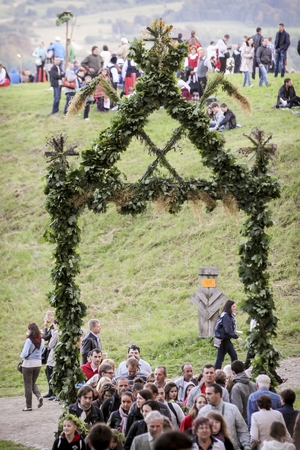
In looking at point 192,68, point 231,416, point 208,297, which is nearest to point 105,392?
point 231,416

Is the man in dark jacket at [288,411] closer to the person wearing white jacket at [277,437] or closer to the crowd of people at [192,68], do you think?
the person wearing white jacket at [277,437]

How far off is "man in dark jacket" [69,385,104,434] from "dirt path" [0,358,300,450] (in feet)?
7.63

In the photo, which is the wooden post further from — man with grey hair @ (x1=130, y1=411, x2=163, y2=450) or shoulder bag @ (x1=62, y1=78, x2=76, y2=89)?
shoulder bag @ (x1=62, y1=78, x2=76, y2=89)

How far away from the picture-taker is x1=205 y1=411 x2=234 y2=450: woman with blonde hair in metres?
10.2

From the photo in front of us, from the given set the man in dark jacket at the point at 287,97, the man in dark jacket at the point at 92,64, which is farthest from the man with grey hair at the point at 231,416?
the man in dark jacket at the point at 92,64

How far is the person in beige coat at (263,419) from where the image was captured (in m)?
11.1

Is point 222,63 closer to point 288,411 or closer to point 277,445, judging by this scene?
point 288,411

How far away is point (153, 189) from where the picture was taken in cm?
1473

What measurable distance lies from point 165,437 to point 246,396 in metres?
6.89

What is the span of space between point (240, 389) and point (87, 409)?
2287mm

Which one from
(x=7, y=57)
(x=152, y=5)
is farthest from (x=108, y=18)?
(x=7, y=57)

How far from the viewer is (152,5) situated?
8331 cm

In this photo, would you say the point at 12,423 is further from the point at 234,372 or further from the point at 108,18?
the point at 108,18

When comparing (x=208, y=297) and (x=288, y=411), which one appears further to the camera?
(x=208, y=297)
